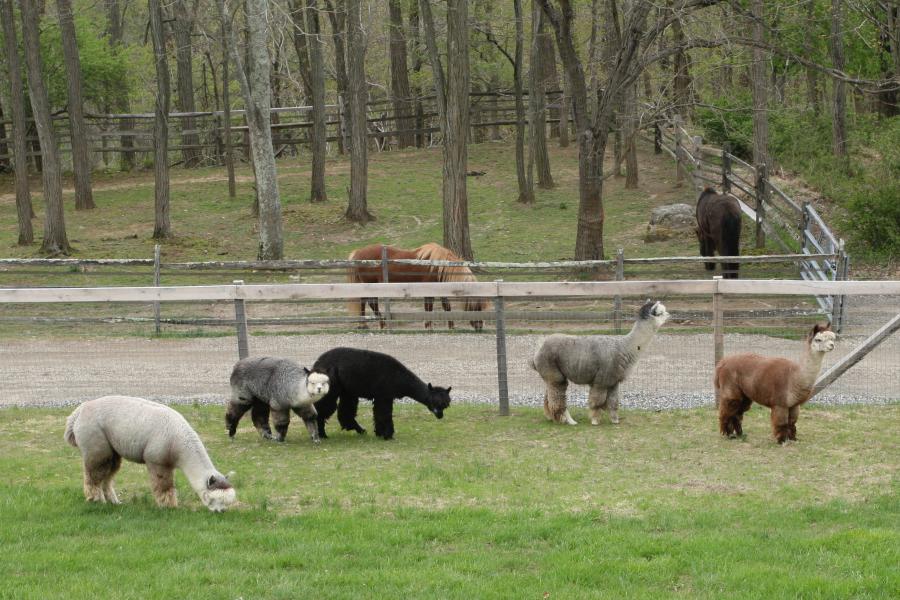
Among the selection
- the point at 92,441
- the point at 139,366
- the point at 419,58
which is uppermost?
the point at 419,58

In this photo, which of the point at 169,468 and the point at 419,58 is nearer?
the point at 169,468

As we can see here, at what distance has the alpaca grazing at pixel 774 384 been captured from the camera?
30.0 feet

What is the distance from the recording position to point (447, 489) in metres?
8.20

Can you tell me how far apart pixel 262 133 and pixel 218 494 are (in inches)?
717

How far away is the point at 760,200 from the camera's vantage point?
23000 mm

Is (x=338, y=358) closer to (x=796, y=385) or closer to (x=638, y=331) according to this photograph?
(x=638, y=331)

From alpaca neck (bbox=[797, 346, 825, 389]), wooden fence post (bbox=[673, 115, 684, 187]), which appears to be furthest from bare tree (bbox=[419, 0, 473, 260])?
alpaca neck (bbox=[797, 346, 825, 389])

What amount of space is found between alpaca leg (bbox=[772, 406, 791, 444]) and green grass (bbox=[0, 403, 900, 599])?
0.15 metres

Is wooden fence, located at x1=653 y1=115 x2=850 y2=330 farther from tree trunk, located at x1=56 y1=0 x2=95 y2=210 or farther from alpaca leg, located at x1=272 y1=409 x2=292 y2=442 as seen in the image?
tree trunk, located at x1=56 y1=0 x2=95 y2=210

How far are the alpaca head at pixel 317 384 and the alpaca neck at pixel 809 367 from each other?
4.30 m

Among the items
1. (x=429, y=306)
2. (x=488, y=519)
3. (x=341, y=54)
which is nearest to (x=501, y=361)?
(x=488, y=519)

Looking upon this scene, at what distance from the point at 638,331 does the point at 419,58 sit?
35.7m

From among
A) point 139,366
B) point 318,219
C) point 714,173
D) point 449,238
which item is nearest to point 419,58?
point 318,219

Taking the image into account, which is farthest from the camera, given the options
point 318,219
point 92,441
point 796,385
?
point 318,219
